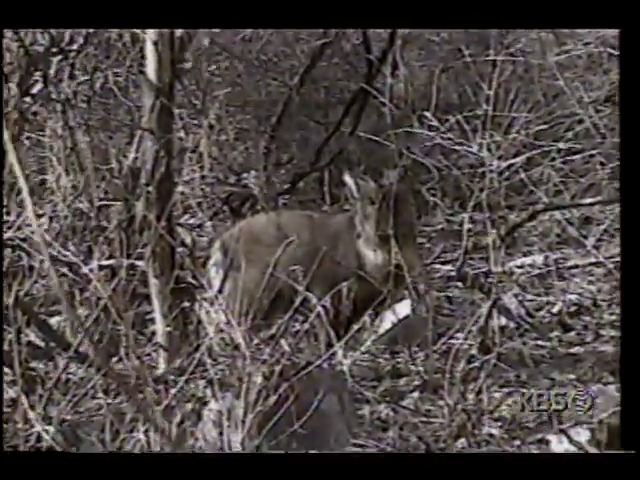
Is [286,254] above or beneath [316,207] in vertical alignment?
beneath

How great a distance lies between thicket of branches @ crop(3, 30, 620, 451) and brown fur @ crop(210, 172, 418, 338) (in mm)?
39

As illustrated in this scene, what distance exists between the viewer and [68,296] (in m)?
1.83

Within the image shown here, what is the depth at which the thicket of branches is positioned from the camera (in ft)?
5.90

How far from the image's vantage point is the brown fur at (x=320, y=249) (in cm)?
180

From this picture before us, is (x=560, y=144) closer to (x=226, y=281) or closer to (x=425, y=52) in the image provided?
(x=425, y=52)

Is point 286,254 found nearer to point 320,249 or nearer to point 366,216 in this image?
point 320,249

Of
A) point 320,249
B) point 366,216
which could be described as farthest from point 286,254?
point 366,216

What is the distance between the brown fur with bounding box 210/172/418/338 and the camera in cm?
180

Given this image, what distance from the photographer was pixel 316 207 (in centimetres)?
181

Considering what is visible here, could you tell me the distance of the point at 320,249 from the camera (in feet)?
5.93

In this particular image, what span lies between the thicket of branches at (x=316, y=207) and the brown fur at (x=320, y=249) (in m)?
0.04

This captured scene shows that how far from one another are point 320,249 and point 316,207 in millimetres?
98
